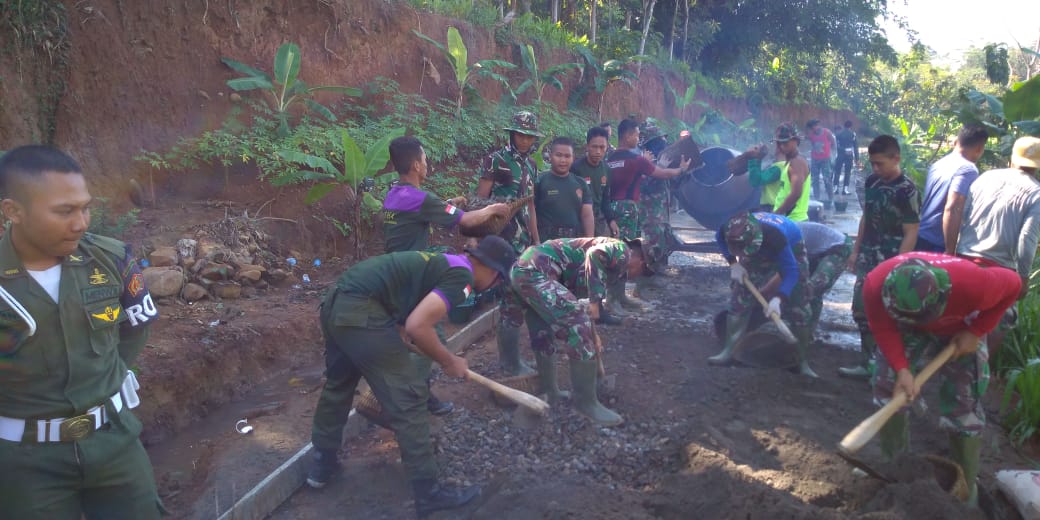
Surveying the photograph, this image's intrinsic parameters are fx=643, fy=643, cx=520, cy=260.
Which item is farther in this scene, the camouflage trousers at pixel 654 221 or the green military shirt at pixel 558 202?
the camouflage trousers at pixel 654 221

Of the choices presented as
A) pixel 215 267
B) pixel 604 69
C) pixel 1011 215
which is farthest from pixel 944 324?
pixel 604 69

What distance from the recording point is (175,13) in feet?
24.0

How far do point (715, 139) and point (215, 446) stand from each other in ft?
51.5

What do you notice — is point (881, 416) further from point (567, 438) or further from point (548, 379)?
point (548, 379)

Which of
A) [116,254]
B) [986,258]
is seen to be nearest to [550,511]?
[116,254]

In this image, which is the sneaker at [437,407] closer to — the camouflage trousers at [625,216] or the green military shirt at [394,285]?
the green military shirt at [394,285]

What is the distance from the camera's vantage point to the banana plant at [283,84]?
701cm

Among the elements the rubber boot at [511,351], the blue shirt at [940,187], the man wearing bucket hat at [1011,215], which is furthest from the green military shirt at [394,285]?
the blue shirt at [940,187]

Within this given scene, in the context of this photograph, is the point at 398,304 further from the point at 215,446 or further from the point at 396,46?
the point at 396,46

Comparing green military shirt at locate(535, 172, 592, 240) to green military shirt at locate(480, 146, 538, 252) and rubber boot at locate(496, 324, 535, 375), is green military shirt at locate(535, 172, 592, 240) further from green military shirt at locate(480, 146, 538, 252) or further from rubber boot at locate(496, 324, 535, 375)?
rubber boot at locate(496, 324, 535, 375)

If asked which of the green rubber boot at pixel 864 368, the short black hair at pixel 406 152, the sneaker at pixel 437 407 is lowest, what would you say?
the sneaker at pixel 437 407

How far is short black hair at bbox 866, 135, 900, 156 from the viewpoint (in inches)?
180

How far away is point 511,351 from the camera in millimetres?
4855

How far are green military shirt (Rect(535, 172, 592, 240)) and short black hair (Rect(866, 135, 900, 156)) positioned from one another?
241cm
